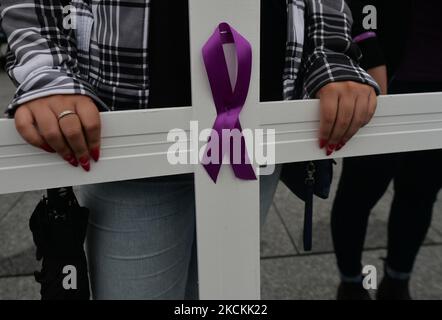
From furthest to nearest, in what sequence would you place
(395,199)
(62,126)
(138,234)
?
(395,199), (138,234), (62,126)

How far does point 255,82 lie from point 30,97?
11.5 inches

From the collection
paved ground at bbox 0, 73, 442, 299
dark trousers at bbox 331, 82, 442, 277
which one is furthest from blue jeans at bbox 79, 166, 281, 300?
paved ground at bbox 0, 73, 442, 299

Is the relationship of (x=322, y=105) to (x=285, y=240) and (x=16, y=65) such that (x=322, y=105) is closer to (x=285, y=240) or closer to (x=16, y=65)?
(x=16, y=65)

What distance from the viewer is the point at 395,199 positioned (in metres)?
1.36

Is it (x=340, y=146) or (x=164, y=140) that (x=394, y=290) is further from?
(x=164, y=140)

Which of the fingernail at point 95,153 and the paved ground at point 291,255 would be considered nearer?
the fingernail at point 95,153

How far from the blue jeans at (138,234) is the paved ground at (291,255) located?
3.10 ft

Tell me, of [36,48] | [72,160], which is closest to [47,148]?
[72,160]

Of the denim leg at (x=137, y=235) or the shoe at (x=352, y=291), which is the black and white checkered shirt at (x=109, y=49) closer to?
the denim leg at (x=137, y=235)

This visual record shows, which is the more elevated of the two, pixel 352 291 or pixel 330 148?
pixel 330 148

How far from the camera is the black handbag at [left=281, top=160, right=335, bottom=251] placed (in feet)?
2.35

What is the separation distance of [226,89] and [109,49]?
0.19 m

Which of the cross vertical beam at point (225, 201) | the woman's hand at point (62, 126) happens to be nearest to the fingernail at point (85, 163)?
the woman's hand at point (62, 126)

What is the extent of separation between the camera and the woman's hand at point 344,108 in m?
0.58
